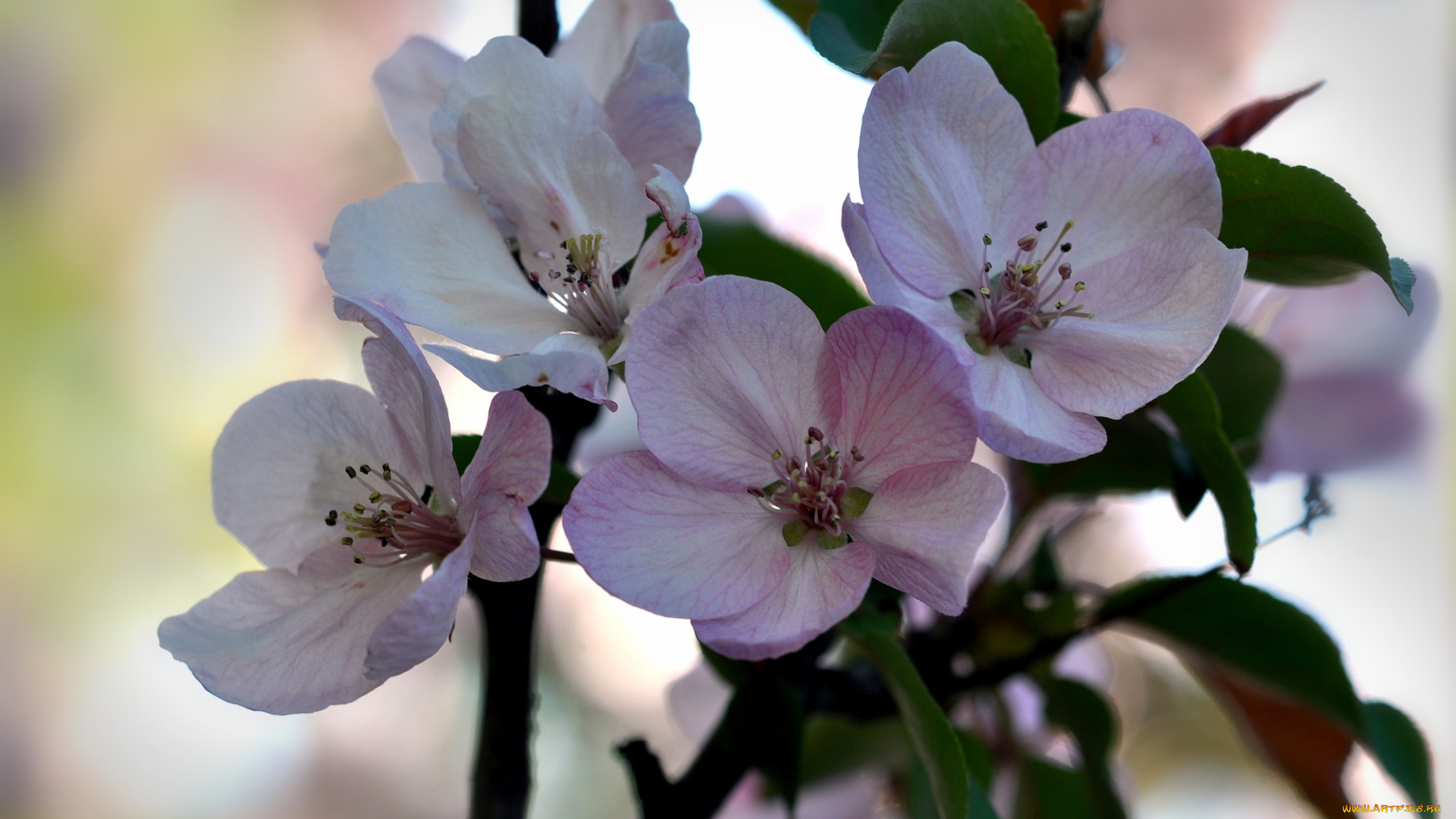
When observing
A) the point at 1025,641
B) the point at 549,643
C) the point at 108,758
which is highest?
the point at 1025,641

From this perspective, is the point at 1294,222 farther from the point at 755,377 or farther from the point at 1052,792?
the point at 1052,792

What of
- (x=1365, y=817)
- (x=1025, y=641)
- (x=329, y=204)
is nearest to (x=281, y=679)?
(x=1025, y=641)

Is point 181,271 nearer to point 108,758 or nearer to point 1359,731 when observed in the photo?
point 108,758

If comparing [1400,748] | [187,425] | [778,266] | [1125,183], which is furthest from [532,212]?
[187,425]

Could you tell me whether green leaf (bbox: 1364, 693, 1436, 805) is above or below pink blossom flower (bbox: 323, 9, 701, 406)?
below

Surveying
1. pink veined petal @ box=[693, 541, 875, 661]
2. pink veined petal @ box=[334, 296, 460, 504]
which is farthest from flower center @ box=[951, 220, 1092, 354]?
pink veined petal @ box=[334, 296, 460, 504]

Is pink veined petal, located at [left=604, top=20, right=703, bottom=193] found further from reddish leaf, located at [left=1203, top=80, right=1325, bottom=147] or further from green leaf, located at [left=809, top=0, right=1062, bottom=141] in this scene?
reddish leaf, located at [left=1203, top=80, right=1325, bottom=147]

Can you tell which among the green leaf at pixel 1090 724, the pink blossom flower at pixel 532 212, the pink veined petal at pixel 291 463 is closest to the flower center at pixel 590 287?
the pink blossom flower at pixel 532 212
